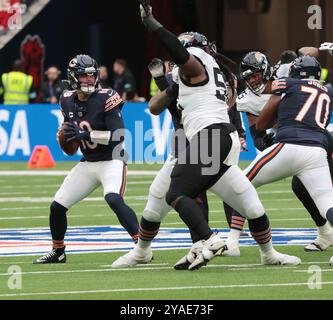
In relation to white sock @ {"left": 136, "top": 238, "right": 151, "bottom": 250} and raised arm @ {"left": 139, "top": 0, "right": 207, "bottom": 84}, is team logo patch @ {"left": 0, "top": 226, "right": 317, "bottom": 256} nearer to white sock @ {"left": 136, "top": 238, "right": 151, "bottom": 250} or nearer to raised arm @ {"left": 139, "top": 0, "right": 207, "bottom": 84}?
white sock @ {"left": 136, "top": 238, "right": 151, "bottom": 250}

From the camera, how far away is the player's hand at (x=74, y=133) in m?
11.2

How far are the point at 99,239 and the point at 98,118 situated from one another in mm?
1818

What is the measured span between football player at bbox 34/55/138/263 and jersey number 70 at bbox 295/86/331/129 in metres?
1.60

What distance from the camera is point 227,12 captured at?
31281mm

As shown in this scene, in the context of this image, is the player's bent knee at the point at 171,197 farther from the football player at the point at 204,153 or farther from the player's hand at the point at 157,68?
the player's hand at the point at 157,68

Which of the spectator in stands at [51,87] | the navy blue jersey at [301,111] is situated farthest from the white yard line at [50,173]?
the navy blue jersey at [301,111]

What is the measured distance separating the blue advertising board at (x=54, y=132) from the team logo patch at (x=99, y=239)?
9102 millimetres

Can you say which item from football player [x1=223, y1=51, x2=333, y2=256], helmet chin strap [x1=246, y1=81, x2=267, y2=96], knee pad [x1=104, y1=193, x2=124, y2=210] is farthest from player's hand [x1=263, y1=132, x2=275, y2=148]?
knee pad [x1=104, y1=193, x2=124, y2=210]

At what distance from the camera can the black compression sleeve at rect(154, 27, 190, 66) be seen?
31.6 ft

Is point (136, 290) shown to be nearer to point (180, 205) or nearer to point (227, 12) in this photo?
point (180, 205)

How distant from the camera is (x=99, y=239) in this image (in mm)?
12945

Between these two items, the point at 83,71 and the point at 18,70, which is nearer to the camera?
the point at 83,71
